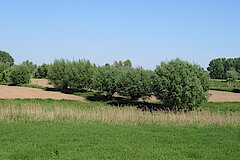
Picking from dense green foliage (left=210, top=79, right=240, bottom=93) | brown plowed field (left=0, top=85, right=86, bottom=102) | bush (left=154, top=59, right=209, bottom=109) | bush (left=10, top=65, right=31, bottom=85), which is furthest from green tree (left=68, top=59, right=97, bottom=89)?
bush (left=154, top=59, right=209, bottom=109)

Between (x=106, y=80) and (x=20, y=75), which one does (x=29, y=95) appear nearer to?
(x=106, y=80)

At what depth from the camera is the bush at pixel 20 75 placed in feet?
225

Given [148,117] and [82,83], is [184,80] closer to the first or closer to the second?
[148,117]

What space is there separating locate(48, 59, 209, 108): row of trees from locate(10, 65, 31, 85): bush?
728 cm

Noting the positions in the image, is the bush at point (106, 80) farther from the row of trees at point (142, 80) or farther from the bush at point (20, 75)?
the bush at point (20, 75)

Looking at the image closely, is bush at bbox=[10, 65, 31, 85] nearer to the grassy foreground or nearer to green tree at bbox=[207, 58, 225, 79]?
the grassy foreground

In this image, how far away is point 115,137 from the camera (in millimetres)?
12688

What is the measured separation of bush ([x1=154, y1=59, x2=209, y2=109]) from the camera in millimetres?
35312

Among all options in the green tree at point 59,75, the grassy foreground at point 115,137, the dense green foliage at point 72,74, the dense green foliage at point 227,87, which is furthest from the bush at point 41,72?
the grassy foreground at point 115,137

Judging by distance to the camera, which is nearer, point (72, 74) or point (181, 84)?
point (181, 84)

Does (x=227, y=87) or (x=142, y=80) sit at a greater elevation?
(x=142, y=80)

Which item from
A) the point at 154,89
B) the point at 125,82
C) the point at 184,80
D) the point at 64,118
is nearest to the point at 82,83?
the point at 125,82

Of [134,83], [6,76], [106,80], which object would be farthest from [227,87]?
[6,76]

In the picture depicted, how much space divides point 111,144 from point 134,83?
35.2 metres
